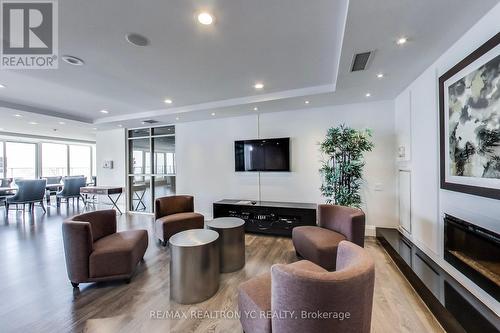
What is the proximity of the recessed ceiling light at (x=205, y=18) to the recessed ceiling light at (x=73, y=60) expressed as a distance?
5.92 feet

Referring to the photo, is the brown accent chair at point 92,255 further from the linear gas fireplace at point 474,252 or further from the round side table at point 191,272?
the linear gas fireplace at point 474,252

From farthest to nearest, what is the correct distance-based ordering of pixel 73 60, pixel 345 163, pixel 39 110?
pixel 39 110, pixel 345 163, pixel 73 60

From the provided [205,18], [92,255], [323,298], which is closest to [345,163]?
[323,298]

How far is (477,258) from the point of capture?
1.91m

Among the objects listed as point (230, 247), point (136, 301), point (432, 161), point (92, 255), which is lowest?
point (136, 301)

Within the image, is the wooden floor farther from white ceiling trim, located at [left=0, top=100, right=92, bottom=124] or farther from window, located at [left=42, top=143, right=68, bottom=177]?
window, located at [left=42, top=143, right=68, bottom=177]

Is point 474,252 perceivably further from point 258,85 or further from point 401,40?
point 258,85

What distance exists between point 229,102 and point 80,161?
1101 cm

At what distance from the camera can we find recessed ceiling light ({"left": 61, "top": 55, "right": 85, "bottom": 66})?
253 cm

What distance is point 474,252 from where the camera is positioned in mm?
1939

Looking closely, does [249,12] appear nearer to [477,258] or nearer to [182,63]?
[182,63]

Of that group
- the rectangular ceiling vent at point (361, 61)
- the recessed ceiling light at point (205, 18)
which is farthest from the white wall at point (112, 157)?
the rectangular ceiling vent at point (361, 61)

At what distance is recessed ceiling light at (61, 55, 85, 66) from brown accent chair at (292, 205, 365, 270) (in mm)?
3733

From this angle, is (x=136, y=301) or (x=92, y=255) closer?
(x=136, y=301)
